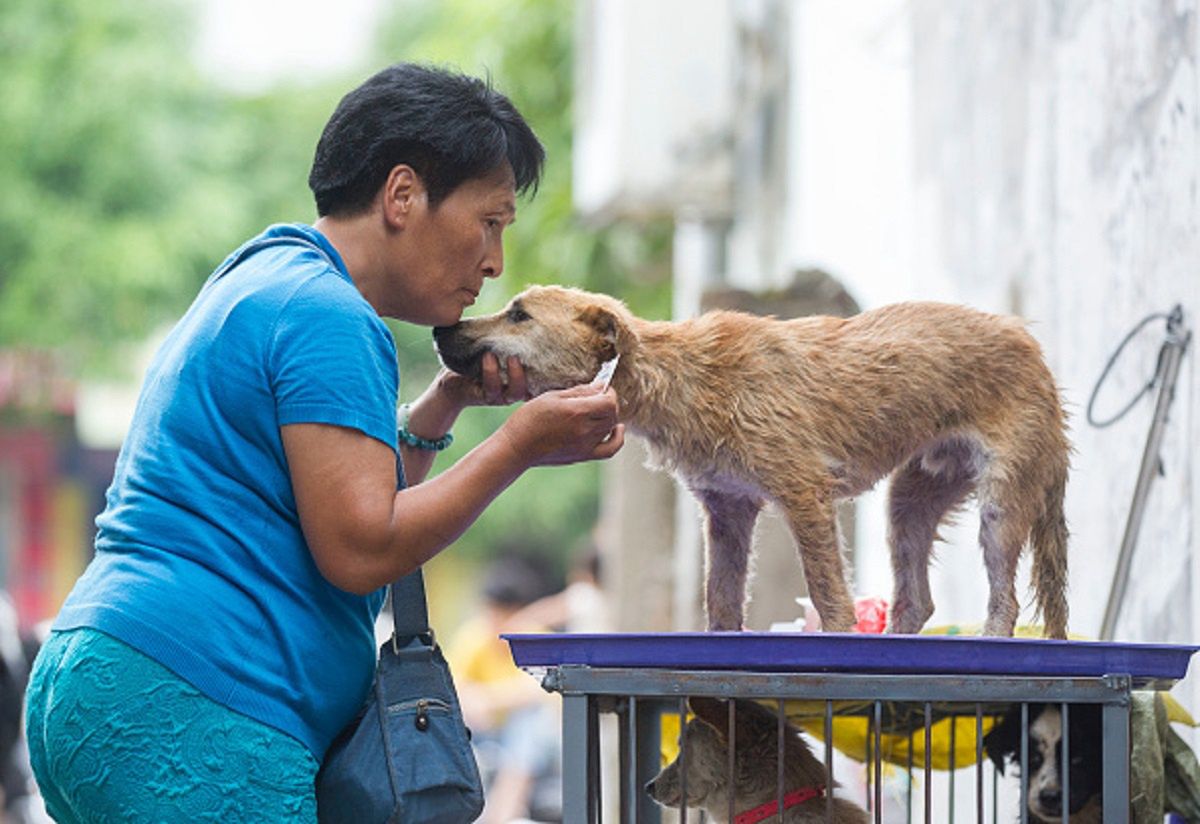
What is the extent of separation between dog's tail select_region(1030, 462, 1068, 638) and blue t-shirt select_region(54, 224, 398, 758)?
1063 millimetres

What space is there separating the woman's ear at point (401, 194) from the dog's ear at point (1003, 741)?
4.41 feet

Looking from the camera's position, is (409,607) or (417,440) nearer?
(409,607)

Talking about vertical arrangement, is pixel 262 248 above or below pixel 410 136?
below

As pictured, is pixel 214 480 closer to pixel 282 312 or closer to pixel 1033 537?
pixel 282 312

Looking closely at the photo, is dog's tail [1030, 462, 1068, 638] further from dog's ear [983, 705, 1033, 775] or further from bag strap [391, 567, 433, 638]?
bag strap [391, 567, 433, 638]

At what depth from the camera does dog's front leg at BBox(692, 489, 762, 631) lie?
297 cm

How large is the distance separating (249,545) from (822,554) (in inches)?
33.7

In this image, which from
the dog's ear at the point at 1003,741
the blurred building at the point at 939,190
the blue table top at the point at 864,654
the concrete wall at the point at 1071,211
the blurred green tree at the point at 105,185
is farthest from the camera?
the blurred green tree at the point at 105,185

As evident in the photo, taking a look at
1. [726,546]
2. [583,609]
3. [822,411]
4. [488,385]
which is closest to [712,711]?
[726,546]

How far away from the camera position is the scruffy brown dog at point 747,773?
3.04 metres

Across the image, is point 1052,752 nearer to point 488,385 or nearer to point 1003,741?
point 1003,741

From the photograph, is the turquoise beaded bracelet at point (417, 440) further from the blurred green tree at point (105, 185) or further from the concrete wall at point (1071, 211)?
the blurred green tree at point (105, 185)

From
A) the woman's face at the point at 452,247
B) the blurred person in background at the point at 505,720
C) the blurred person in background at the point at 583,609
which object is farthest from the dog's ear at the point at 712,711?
the blurred person in background at the point at 505,720

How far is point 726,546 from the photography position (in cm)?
299
